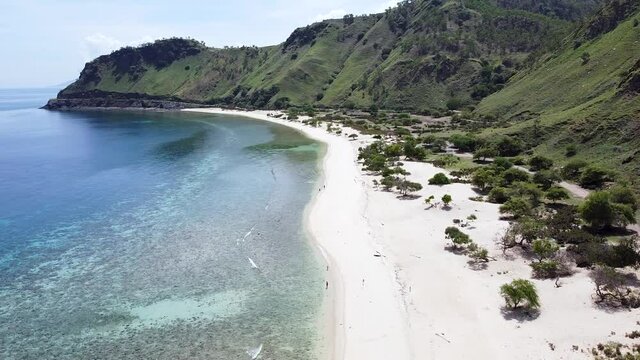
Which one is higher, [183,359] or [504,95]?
[504,95]

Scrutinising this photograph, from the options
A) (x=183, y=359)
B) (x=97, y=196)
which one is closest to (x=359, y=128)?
(x=97, y=196)

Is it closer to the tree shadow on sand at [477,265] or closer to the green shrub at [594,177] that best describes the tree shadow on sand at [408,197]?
the tree shadow on sand at [477,265]

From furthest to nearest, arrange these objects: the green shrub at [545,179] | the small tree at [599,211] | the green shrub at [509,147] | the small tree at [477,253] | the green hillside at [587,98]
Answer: the green shrub at [509,147] → the green hillside at [587,98] → the green shrub at [545,179] → the small tree at [599,211] → the small tree at [477,253]

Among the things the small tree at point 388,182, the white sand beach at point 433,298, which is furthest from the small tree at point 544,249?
the small tree at point 388,182

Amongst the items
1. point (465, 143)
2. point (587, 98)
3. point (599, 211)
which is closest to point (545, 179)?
point (599, 211)

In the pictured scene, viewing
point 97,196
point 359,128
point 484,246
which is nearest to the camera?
point 484,246

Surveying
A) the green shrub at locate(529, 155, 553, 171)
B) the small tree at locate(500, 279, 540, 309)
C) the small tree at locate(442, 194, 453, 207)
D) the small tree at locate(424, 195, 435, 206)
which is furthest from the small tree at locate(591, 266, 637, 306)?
the green shrub at locate(529, 155, 553, 171)

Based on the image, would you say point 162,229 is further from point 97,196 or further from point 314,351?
point 314,351
